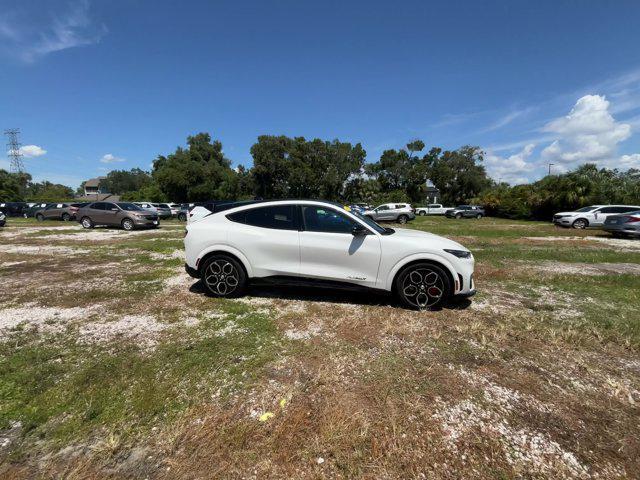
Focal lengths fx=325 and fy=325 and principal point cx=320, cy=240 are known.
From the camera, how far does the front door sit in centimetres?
459

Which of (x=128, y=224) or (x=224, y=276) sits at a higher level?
(x=128, y=224)

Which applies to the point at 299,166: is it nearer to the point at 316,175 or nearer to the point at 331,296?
the point at 316,175

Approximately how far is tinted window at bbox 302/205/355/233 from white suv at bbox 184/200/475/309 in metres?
0.01

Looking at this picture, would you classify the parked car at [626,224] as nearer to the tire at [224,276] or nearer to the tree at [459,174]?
the tire at [224,276]

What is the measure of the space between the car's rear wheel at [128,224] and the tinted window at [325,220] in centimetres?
1541

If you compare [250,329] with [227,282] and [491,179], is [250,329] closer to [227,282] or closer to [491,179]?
[227,282]

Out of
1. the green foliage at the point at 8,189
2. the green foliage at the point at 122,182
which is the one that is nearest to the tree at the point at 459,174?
the green foliage at the point at 8,189

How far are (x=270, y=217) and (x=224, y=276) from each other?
1179 millimetres

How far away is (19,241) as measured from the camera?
39.0 feet

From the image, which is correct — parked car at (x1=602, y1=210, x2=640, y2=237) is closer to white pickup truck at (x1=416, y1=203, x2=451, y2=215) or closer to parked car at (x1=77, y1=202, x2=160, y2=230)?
parked car at (x1=77, y1=202, x2=160, y2=230)

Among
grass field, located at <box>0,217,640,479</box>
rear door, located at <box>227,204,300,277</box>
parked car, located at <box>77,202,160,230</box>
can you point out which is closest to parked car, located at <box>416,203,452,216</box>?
parked car, located at <box>77,202,160,230</box>

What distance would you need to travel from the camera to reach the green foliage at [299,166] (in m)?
47.6

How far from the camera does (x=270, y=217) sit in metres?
4.96

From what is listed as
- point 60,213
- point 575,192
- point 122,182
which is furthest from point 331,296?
point 122,182
